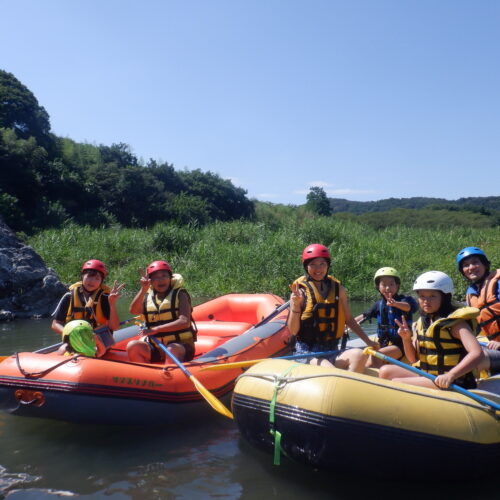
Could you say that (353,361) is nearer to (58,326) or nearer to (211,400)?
(211,400)

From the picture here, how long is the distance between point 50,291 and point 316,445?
651 centimetres

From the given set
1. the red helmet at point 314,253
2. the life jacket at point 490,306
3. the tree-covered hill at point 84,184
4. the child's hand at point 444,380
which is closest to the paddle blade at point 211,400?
the red helmet at point 314,253

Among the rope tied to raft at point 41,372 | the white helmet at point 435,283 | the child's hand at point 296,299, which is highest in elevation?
the white helmet at point 435,283

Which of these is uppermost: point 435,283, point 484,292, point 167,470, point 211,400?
point 435,283

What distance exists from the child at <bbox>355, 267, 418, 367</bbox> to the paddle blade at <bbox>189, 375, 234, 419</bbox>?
1116 mm

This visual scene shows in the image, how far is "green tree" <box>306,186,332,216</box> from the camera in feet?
104

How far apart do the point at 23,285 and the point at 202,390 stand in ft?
18.2

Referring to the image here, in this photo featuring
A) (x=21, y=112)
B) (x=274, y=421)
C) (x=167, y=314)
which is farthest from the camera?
(x=21, y=112)

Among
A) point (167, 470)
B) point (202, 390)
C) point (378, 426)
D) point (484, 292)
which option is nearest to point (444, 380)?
point (378, 426)

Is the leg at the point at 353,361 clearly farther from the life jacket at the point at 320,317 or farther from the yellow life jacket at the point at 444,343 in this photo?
the yellow life jacket at the point at 444,343

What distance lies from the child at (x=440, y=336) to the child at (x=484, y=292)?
2.48ft

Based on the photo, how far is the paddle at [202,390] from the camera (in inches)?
128

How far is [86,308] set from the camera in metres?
4.05

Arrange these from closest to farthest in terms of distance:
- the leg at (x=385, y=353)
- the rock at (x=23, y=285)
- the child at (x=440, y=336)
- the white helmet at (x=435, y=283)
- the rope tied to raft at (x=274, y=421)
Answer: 1. the rope tied to raft at (x=274, y=421)
2. the child at (x=440, y=336)
3. the white helmet at (x=435, y=283)
4. the leg at (x=385, y=353)
5. the rock at (x=23, y=285)
